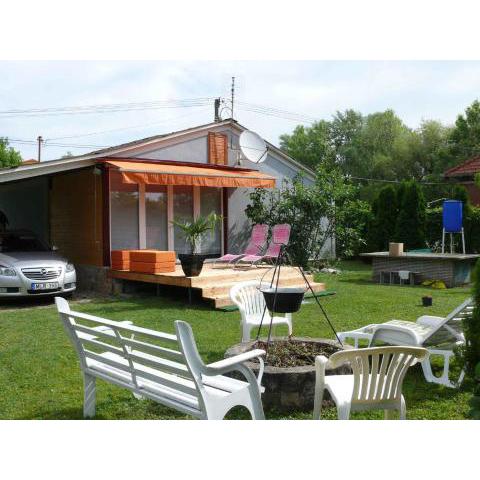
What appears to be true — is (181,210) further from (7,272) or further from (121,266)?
(7,272)

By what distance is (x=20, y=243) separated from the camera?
1291 cm

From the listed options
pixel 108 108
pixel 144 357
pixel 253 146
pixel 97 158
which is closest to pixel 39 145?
pixel 108 108

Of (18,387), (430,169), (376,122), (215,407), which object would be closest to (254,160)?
(18,387)

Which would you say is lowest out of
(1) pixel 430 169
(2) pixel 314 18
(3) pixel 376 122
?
(2) pixel 314 18

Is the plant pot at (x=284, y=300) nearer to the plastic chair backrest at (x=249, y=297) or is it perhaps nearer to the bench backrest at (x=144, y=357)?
the bench backrest at (x=144, y=357)

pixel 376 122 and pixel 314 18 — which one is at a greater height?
pixel 376 122

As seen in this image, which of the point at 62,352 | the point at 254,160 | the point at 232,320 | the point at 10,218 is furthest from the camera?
the point at 10,218

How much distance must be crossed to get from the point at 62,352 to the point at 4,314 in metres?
3.78

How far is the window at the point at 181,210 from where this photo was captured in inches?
603

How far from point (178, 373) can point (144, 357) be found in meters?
0.41

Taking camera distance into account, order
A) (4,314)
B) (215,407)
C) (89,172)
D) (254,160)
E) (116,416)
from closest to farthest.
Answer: (215,407)
(116,416)
(4,314)
(89,172)
(254,160)

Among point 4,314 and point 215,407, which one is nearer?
point 215,407
